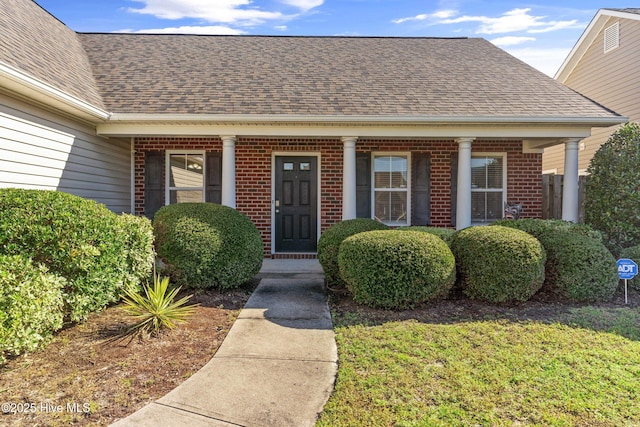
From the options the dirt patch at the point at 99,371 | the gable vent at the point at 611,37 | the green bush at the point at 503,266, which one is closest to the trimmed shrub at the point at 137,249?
the dirt patch at the point at 99,371

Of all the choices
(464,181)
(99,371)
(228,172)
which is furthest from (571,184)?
(99,371)

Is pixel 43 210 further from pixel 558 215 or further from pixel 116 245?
pixel 558 215

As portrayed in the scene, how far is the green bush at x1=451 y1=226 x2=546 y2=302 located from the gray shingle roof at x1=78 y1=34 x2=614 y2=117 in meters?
3.05

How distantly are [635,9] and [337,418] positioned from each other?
45.7 ft

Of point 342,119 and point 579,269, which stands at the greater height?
point 342,119

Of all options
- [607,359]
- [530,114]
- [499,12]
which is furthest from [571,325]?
[499,12]

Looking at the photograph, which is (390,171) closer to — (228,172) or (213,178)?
(228,172)

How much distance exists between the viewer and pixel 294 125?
6.90 meters

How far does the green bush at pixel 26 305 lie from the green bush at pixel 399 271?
3.10 meters

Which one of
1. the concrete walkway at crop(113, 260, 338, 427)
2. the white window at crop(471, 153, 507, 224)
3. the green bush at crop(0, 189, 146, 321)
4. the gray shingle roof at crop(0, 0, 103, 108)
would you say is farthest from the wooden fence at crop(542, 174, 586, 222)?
the gray shingle roof at crop(0, 0, 103, 108)

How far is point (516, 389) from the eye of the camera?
2.80 metres

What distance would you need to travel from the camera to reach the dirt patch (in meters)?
2.55

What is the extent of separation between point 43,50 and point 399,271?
6905 millimetres

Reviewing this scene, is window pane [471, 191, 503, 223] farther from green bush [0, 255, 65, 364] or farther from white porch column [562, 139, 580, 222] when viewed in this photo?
green bush [0, 255, 65, 364]
